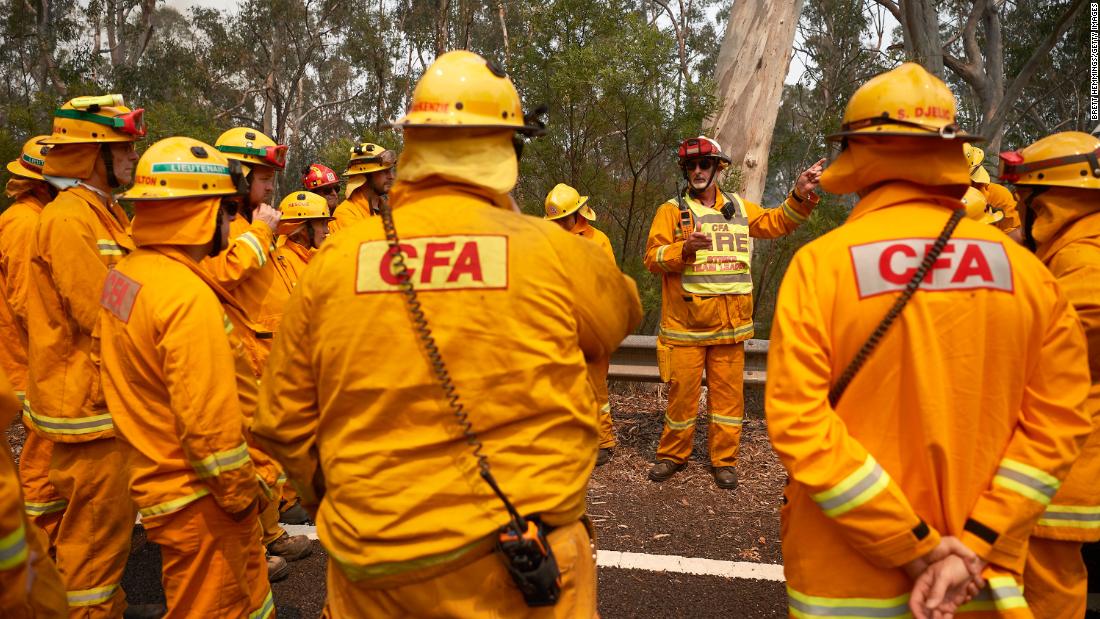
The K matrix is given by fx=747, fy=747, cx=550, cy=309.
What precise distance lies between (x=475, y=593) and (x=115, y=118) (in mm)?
3523

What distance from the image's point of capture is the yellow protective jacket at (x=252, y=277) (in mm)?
4523

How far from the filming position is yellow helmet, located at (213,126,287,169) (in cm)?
508

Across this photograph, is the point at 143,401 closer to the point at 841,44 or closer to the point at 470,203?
the point at 470,203

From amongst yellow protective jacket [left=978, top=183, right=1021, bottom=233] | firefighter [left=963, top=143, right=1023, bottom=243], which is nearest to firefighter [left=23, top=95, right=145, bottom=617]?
firefighter [left=963, top=143, right=1023, bottom=243]

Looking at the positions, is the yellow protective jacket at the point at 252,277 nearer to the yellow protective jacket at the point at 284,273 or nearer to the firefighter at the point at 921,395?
the yellow protective jacket at the point at 284,273

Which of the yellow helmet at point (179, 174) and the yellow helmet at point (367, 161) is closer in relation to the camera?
the yellow helmet at point (179, 174)

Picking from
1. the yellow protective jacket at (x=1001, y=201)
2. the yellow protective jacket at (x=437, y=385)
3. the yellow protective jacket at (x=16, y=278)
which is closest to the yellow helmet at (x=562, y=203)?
the yellow protective jacket at (x=1001, y=201)

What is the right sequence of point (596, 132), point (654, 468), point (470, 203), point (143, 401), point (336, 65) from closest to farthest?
point (470, 203)
point (143, 401)
point (654, 468)
point (596, 132)
point (336, 65)

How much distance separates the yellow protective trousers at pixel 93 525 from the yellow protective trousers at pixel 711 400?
12.2ft

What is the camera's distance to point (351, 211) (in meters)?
6.70

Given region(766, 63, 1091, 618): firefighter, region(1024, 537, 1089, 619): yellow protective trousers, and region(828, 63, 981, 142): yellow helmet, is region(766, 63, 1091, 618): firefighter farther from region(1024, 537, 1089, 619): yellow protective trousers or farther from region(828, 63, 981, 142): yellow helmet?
region(1024, 537, 1089, 619): yellow protective trousers

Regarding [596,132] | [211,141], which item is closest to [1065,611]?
[596,132]

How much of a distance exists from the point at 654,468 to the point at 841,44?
23865 mm

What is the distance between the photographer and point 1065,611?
240cm
